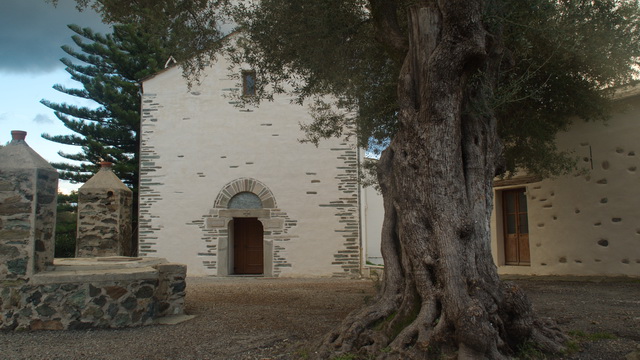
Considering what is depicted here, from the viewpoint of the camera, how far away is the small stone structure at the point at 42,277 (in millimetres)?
5371

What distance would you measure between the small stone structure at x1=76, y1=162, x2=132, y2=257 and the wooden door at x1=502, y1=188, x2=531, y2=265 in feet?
28.9

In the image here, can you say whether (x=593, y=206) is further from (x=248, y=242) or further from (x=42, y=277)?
(x=42, y=277)

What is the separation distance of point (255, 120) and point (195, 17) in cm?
684

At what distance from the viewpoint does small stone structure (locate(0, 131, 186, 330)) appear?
5.37m

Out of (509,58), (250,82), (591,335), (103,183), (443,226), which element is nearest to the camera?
(443,226)

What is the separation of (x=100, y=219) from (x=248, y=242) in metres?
4.64

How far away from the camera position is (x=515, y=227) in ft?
38.3

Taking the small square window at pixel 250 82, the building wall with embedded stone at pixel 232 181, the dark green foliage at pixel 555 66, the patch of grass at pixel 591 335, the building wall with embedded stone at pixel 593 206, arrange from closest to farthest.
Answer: the patch of grass at pixel 591 335, the dark green foliage at pixel 555 66, the small square window at pixel 250 82, the building wall with embedded stone at pixel 593 206, the building wall with embedded stone at pixel 232 181

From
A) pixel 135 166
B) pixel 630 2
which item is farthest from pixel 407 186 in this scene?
pixel 135 166

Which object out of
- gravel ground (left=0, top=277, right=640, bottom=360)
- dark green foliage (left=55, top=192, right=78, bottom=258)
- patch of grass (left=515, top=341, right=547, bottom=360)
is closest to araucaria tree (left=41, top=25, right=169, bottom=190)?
dark green foliage (left=55, top=192, right=78, bottom=258)

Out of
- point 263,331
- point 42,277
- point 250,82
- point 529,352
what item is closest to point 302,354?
point 263,331

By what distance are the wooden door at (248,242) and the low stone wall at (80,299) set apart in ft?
27.5

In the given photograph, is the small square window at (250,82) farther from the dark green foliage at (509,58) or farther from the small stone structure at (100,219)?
the small stone structure at (100,219)

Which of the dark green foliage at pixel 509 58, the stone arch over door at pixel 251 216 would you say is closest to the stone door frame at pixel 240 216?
the stone arch over door at pixel 251 216
